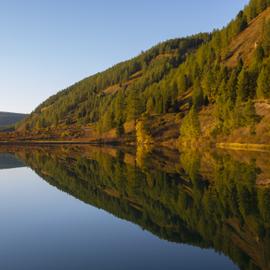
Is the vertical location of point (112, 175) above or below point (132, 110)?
below

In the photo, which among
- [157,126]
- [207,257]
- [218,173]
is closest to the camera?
[207,257]

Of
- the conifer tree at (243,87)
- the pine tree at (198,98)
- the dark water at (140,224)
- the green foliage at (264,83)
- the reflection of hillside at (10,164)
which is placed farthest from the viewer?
the pine tree at (198,98)

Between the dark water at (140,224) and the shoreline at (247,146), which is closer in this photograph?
the dark water at (140,224)

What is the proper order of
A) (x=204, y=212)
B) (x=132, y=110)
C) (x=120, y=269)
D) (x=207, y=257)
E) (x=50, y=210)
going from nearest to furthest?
(x=120, y=269)
(x=207, y=257)
(x=204, y=212)
(x=50, y=210)
(x=132, y=110)

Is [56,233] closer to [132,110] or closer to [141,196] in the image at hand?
[141,196]

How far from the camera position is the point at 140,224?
1112 inches

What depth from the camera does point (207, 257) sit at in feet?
66.5

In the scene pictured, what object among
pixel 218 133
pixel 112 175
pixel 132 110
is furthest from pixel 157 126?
pixel 112 175

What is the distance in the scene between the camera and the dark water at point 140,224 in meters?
20.0

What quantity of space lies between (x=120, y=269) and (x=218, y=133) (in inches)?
4340

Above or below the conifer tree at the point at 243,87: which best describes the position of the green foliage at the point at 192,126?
below

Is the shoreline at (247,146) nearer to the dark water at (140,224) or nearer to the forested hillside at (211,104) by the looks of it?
the forested hillside at (211,104)

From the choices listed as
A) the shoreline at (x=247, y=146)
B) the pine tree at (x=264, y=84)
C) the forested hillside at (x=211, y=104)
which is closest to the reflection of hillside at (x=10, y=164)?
the shoreline at (x=247, y=146)

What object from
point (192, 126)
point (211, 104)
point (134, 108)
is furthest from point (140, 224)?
point (134, 108)
